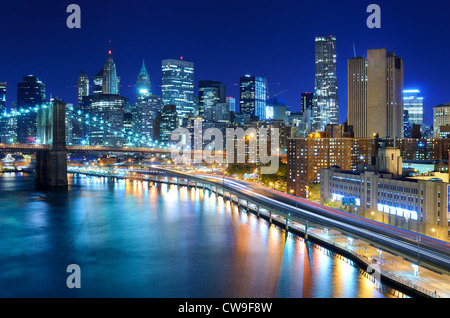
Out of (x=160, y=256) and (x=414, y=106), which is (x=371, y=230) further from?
(x=414, y=106)

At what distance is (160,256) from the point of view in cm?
2041

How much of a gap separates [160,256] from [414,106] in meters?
105

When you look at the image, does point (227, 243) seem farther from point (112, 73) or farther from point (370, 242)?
point (112, 73)

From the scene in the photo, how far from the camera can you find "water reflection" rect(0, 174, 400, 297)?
16.0 metres

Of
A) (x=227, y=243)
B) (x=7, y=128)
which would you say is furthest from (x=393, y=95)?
(x=7, y=128)

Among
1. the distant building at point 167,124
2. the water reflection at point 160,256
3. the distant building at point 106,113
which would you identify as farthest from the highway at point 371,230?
the distant building at point 106,113

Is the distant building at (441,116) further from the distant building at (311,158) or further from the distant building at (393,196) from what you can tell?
the distant building at (393,196)

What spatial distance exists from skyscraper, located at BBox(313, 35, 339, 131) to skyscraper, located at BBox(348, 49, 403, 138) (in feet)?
151

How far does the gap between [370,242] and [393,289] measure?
3658 millimetres

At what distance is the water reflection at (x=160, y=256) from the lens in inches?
631

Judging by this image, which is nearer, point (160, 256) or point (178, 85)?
point (160, 256)

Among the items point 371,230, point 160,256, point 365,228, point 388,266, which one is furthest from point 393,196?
point 160,256

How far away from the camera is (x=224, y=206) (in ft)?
119
